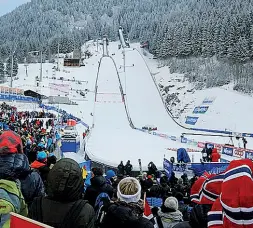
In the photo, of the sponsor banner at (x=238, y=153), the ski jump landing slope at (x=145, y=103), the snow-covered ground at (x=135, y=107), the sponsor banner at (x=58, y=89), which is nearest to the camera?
the sponsor banner at (x=238, y=153)

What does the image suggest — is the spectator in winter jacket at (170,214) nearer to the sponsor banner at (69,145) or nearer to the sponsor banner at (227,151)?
the sponsor banner at (69,145)

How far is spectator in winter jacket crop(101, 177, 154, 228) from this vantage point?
2.64 metres

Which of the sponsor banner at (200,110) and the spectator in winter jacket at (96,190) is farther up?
the spectator in winter jacket at (96,190)

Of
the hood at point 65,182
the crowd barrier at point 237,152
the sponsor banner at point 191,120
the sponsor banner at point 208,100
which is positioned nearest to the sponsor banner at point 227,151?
the crowd barrier at point 237,152

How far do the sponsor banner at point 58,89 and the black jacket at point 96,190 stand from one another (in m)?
56.9

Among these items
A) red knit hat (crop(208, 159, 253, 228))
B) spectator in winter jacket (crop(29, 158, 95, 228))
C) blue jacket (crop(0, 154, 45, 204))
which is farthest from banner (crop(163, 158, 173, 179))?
red knit hat (crop(208, 159, 253, 228))

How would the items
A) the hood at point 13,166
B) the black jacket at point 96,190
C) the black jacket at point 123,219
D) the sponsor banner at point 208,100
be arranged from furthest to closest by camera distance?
1. the sponsor banner at point 208,100
2. the black jacket at point 96,190
3. the hood at point 13,166
4. the black jacket at point 123,219

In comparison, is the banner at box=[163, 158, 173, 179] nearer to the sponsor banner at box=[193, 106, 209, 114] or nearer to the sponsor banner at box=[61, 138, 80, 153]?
the sponsor banner at box=[61, 138, 80, 153]

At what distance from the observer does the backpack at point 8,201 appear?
2.50 m

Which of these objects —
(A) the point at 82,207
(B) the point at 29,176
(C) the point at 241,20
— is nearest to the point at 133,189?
(A) the point at 82,207

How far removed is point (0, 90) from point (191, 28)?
148ft

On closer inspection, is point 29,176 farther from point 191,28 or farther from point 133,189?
point 191,28

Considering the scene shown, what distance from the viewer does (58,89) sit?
205ft

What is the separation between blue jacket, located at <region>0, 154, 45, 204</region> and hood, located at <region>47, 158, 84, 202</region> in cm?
68
